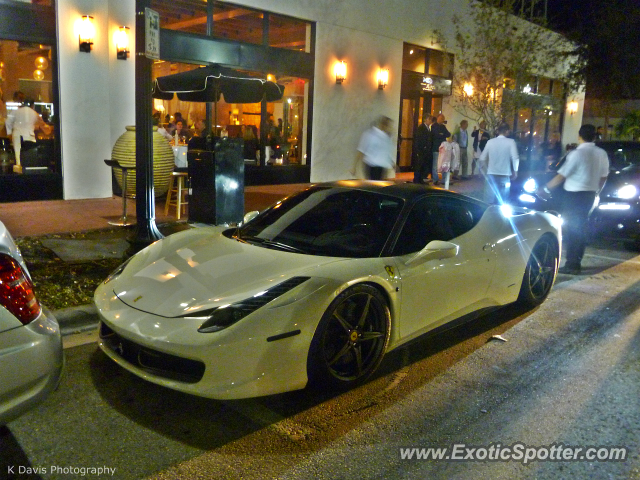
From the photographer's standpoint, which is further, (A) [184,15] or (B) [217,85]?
(A) [184,15]

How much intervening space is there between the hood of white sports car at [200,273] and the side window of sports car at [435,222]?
2.31 ft

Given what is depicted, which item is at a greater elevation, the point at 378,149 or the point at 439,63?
the point at 439,63

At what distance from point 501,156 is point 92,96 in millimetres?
7276

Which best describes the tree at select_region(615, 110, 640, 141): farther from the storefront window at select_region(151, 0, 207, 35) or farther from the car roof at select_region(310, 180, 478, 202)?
the car roof at select_region(310, 180, 478, 202)

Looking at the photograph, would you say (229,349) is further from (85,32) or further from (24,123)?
(85,32)

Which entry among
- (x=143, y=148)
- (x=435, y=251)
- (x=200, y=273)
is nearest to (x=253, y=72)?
(x=143, y=148)

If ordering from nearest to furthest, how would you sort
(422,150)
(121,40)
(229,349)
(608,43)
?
(229,349), (121,40), (422,150), (608,43)

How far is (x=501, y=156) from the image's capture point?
10125mm

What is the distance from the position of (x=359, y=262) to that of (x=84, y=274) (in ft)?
11.8

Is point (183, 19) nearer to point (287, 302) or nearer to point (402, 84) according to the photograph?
point (402, 84)

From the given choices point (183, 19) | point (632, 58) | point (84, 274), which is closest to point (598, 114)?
point (632, 58)

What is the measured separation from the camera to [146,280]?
3.98 meters

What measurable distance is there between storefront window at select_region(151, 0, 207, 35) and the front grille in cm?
994

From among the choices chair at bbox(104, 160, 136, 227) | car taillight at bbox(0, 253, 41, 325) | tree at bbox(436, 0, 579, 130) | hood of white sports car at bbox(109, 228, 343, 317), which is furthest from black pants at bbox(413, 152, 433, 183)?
car taillight at bbox(0, 253, 41, 325)
